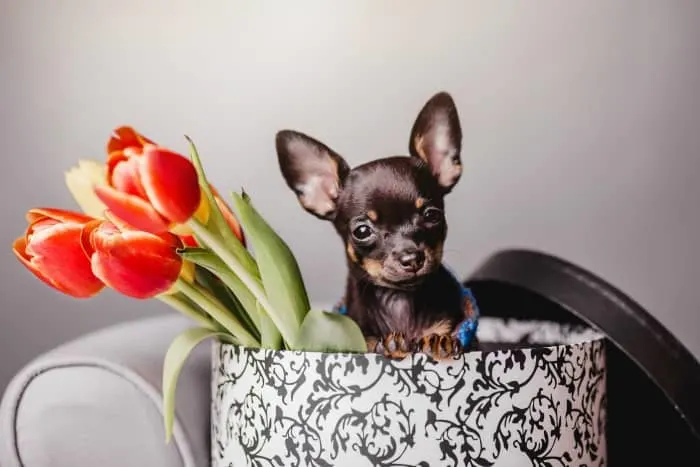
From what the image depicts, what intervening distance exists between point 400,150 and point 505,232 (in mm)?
251

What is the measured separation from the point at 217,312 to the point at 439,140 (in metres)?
0.23

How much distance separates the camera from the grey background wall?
1207mm

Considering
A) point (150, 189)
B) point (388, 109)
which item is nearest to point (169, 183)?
point (150, 189)

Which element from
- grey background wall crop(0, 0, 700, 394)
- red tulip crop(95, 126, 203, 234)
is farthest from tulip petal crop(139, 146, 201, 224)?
grey background wall crop(0, 0, 700, 394)

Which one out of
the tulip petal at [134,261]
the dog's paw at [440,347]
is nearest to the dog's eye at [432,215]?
the dog's paw at [440,347]

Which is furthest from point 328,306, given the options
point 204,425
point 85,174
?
point 85,174

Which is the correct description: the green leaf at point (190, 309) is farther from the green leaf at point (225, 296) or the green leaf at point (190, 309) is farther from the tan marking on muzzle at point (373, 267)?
the tan marking on muzzle at point (373, 267)

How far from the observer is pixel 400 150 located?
1342 mm

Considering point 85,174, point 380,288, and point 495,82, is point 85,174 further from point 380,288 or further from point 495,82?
point 495,82

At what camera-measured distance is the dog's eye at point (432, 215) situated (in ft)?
2.22

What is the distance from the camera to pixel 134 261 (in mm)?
577

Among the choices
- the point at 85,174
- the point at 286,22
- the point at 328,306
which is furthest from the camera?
the point at 286,22

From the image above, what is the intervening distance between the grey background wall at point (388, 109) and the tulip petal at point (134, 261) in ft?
2.18

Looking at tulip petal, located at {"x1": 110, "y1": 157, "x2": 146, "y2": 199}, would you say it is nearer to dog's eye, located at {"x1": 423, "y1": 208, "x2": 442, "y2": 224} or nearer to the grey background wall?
dog's eye, located at {"x1": 423, "y1": 208, "x2": 442, "y2": 224}
